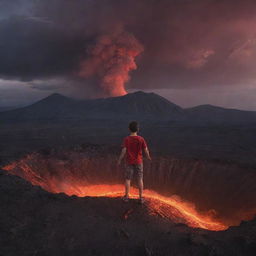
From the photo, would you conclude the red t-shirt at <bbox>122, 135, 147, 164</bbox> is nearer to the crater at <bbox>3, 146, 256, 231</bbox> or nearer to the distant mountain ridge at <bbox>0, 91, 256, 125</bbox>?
the crater at <bbox>3, 146, 256, 231</bbox>

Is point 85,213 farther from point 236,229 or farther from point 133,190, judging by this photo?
point 133,190

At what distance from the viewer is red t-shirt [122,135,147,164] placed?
6.84 metres

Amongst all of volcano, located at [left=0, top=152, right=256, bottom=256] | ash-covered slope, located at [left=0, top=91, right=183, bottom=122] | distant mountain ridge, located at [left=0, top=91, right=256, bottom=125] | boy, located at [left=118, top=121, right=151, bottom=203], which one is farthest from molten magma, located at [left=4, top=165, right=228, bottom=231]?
ash-covered slope, located at [left=0, top=91, right=183, bottom=122]

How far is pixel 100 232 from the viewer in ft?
18.5

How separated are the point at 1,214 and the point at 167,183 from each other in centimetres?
1204

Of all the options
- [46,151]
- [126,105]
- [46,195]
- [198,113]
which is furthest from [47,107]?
[46,195]

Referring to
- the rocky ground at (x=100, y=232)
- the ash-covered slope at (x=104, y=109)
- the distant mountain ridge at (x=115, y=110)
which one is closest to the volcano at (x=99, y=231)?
the rocky ground at (x=100, y=232)

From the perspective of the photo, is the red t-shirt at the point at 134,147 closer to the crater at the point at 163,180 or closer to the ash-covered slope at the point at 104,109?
the crater at the point at 163,180

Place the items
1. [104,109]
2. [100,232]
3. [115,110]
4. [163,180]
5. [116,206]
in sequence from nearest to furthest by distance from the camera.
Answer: [100,232] < [116,206] < [163,180] < [115,110] < [104,109]

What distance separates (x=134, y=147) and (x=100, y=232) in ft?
7.92

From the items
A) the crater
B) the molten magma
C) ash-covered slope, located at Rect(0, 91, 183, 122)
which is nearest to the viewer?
the crater

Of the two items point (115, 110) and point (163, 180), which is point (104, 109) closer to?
point (115, 110)

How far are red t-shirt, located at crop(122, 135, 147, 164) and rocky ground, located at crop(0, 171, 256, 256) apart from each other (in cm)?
137

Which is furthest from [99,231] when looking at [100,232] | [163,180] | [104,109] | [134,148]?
[104,109]
